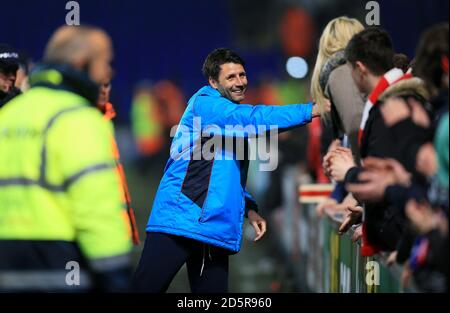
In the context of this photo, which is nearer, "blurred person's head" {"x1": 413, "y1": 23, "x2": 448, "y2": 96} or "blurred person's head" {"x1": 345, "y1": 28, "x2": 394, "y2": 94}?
"blurred person's head" {"x1": 413, "y1": 23, "x2": 448, "y2": 96}

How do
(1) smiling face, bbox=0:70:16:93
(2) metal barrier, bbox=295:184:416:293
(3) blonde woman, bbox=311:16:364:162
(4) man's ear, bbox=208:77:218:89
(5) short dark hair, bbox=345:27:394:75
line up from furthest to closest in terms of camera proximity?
1. (1) smiling face, bbox=0:70:16:93
2. (4) man's ear, bbox=208:77:218:89
3. (3) blonde woman, bbox=311:16:364:162
4. (2) metal barrier, bbox=295:184:416:293
5. (5) short dark hair, bbox=345:27:394:75

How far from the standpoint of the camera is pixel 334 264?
29.6 ft

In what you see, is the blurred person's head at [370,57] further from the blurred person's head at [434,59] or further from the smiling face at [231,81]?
the smiling face at [231,81]

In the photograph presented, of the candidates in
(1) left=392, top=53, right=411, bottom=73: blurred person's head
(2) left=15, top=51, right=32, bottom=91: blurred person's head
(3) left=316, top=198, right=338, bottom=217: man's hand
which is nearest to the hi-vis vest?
(1) left=392, top=53, right=411, bottom=73: blurred person's head

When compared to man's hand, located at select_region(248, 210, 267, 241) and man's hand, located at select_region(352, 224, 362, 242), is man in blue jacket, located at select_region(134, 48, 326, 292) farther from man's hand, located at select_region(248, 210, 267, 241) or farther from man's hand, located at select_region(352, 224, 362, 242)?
man's hand, located at select_region(352, 224, 362, 242)

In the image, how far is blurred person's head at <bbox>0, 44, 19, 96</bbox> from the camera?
24.1 feet

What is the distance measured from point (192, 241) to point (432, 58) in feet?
8.21

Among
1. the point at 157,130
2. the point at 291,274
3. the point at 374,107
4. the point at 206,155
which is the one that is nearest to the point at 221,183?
the point at 206,155

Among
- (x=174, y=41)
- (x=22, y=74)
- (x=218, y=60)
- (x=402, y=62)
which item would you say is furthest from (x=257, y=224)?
(x=174, y=41)

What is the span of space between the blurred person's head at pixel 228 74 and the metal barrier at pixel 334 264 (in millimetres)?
1251

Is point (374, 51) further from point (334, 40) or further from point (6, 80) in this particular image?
point (6, 80)

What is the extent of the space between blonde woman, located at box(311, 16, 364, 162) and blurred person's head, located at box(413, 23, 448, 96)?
1672mm

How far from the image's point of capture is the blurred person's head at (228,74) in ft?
22.4

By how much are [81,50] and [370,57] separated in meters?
1.87
